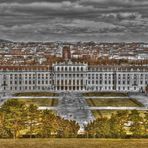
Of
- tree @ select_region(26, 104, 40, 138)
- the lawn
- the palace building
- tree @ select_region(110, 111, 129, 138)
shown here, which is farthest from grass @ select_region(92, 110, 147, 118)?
the palace building

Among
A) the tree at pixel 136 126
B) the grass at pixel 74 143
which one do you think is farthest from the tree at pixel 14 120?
the tree at pixel 136 126

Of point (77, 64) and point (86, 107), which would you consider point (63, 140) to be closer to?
point (86, 107)

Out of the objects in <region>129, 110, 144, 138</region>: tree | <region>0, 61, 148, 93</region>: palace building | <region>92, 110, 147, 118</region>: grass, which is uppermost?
<region>129, 110, 144, 138</region>: tree

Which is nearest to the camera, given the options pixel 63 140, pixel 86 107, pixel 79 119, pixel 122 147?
pixel 122 147

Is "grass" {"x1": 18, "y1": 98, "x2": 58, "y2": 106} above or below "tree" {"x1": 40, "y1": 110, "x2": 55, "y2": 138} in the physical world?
below

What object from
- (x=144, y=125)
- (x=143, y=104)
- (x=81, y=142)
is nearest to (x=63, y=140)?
(x=81, y=142)

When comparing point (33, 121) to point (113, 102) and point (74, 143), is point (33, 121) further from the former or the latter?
point (113, 102)

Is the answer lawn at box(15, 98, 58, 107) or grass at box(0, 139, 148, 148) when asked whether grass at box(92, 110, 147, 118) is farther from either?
grass at box(0, 139, 148, 148)
